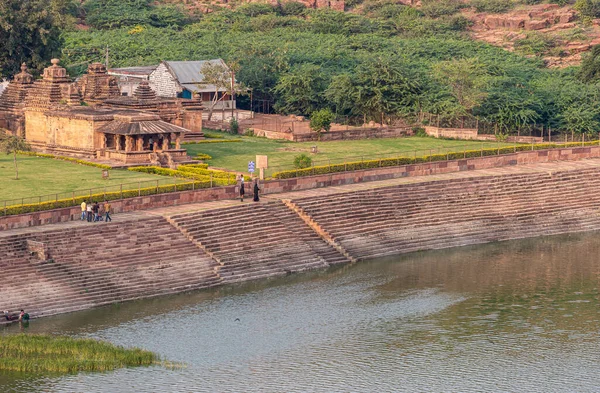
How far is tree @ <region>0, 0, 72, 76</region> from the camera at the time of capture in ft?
402

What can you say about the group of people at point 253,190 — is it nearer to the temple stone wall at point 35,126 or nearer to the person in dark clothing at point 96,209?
the person in dark clothing at point 96,209

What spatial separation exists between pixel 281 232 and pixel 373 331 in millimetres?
15468

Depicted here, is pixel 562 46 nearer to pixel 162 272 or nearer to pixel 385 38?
pixel 385 38

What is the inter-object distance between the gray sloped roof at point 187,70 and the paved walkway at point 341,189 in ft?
126

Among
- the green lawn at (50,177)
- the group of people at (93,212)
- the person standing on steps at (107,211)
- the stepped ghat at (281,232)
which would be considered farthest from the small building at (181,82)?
the group of people at (93,212)

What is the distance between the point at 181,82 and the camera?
130 metres

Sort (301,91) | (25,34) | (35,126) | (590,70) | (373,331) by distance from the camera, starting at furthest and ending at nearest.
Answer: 1. (590,70)
2. (301,91)
3. (25,34)
4. (35,126)
5. (373,331)

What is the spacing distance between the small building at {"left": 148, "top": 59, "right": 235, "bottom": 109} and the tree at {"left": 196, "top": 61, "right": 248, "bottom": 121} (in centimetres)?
60

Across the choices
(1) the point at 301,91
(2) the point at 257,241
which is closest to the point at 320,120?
(1) the point at 301,91

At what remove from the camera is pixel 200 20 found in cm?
17550

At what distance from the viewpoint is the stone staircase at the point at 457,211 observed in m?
86.3

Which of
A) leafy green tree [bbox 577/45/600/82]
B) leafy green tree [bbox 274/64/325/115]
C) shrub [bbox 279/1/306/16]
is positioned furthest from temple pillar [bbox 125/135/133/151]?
shrub [bbox 279/1/306/16]

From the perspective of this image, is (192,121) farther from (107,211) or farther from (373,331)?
(373,331)

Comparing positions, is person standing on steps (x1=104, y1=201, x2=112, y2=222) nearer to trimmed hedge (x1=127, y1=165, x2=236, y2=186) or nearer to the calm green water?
the calm green water
